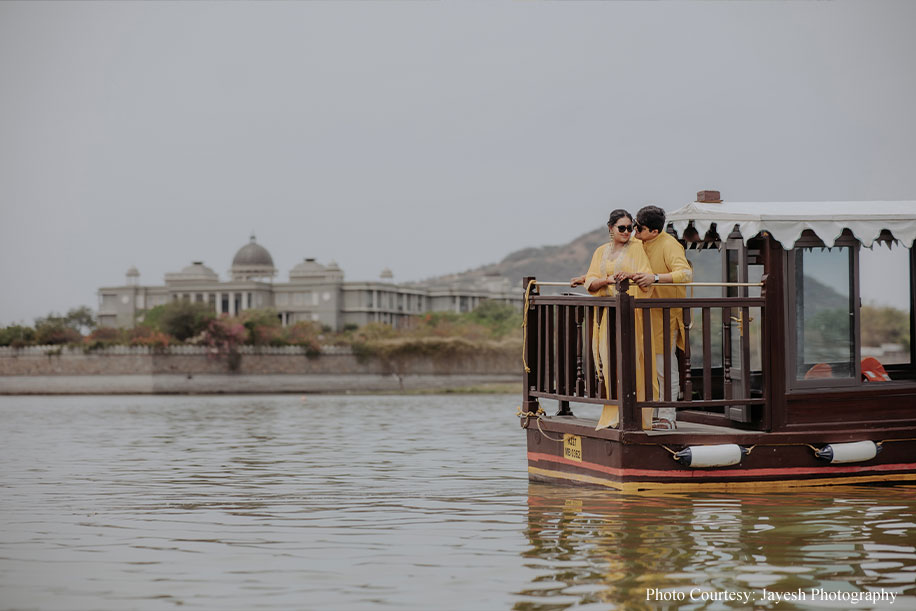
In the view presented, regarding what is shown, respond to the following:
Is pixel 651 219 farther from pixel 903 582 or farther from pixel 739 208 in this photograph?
pixel 903 582

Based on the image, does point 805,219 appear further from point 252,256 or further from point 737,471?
point 252,256

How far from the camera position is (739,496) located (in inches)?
374

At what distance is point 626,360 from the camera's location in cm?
920

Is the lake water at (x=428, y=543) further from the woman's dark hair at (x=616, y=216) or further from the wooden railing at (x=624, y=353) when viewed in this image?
the woman's dark hair at (x=616, y=216)

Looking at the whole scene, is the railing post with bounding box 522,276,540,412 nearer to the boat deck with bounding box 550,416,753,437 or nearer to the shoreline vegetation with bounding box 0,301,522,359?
the boat deck with bounding box 550,416,753,437

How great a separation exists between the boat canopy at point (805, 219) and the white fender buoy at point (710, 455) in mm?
1649

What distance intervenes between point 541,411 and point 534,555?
3895 mm

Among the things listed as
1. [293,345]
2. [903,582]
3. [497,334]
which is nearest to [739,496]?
[903,582]

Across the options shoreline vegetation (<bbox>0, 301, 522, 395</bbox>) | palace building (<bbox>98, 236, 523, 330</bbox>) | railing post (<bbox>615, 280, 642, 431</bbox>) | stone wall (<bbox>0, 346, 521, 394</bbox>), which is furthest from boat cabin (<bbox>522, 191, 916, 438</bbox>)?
palace building (<bbox>98, 236, 523, 330</bbox>)

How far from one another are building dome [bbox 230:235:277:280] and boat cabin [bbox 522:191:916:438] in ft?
331

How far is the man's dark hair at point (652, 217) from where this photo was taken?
9641mm

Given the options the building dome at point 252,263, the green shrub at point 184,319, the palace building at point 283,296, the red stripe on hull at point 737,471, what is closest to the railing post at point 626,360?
the red stripe on hull at point 737,471

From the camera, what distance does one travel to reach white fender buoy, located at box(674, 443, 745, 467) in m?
9.31

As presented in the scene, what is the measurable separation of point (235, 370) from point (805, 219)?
62.0 meters
